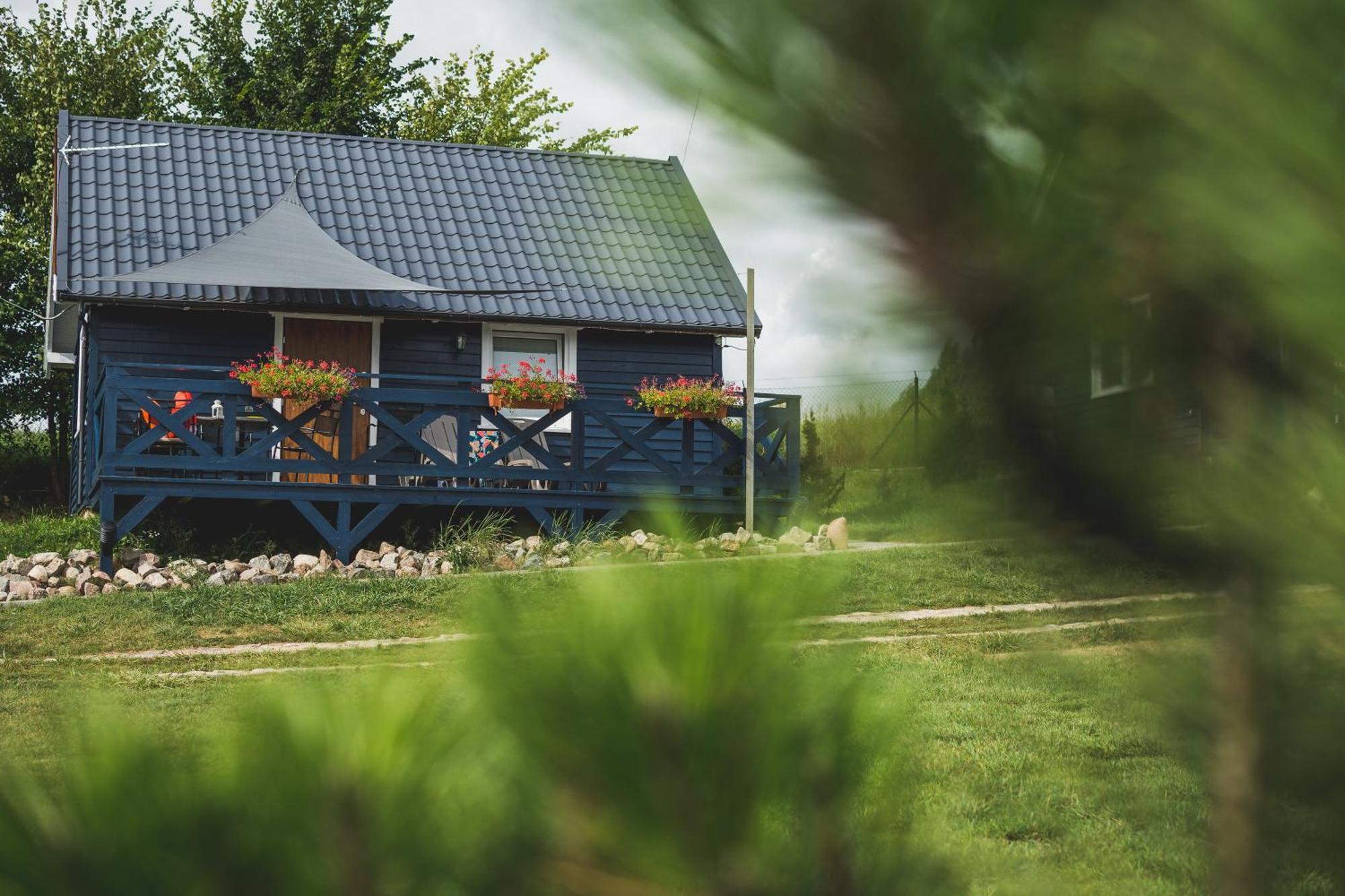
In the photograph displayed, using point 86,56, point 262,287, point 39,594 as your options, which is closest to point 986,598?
point 39,594

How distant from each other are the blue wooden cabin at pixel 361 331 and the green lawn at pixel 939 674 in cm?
252

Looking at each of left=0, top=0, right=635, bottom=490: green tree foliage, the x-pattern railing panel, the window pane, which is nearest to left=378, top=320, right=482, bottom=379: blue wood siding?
the window pane

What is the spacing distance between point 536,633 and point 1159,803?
833 mm

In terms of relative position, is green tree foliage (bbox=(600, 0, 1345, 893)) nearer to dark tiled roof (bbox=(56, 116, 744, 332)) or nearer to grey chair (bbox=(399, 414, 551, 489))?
grey chair (bbox=(399, 414, 551, 489))

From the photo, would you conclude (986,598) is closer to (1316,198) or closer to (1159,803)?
(1159,803)

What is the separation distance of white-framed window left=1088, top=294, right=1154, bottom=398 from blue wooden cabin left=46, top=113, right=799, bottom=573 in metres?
10.4

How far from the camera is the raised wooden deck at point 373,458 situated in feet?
40.2

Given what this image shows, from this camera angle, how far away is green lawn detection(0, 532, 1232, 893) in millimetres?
785

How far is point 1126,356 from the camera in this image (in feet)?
3.02

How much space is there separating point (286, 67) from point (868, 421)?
29678 mm

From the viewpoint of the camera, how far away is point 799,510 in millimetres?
1256

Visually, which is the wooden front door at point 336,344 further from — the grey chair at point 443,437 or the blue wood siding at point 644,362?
the blue wood siding at point 644,362

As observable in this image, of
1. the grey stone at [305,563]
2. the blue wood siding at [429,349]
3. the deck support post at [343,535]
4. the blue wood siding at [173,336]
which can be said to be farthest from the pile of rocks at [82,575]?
the blue wood siding at [429,349]

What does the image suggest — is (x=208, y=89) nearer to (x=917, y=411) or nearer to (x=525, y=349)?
(x=525, y=349)
